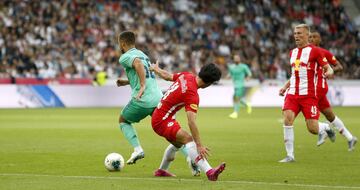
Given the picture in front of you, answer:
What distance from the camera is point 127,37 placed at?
13586mm

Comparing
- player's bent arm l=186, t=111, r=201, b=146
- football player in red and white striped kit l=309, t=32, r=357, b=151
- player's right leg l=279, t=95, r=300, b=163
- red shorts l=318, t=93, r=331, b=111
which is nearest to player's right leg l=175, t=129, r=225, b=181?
player's bent arm l=186, t=111, r=201, b=146

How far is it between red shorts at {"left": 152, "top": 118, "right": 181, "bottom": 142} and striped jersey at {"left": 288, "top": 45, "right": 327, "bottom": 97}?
3919 millimetres

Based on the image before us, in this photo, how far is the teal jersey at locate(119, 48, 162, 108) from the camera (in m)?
13.4

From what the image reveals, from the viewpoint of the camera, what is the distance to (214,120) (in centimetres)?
2830

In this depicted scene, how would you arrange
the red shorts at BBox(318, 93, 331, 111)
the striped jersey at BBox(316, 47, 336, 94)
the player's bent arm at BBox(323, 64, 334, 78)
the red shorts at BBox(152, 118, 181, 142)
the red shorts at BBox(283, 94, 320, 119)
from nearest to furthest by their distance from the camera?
the red shorts at BBox(152, 118, 181, 142) → the player's bent arm at BBox(323, 64, 334, 78) → the red shorts at BBox(283, 94, 320, 119) → the striped jersey at BBox(316, 47, 336, 94) → the red shorts at BBox(318, 93, 331, 111)

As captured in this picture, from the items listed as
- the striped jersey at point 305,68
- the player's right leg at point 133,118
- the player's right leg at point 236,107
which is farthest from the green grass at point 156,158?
the player's right leg at point 236,107

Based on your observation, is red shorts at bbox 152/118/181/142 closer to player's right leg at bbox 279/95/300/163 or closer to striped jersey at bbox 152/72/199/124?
striped jersey at bbox 152/72/199/124

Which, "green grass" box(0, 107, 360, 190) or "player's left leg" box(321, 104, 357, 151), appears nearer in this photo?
"green grass" box(0, 107, 360, 190)

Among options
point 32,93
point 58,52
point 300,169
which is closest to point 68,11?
point 58,52

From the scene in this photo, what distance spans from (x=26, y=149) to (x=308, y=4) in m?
33.9

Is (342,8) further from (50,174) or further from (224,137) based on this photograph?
(50,174)

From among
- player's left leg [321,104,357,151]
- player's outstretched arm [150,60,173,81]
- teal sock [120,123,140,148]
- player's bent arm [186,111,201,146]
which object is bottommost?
player's left leg [321,104,357,151]

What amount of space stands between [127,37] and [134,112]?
1.18 m

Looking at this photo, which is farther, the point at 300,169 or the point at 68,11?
the point at 68,11
